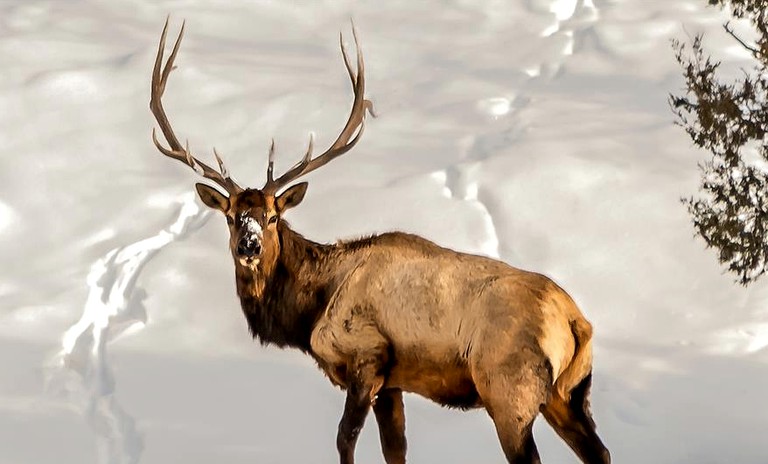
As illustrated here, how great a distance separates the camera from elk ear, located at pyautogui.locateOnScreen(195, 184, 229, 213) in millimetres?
9281

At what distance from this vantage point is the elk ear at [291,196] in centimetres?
939

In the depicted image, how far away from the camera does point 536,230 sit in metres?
18.7

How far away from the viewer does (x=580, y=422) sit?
842 centimetres

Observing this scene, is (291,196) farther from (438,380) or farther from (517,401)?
(517,401)

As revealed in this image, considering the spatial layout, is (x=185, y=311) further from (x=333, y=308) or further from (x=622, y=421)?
(x=333, y=308)

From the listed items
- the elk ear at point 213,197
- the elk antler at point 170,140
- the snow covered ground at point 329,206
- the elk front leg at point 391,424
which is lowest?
the snow covered ground at point 329,206

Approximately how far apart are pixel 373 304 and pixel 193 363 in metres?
7.42

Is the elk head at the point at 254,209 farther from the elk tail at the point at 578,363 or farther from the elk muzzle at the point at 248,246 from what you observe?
the elk tail at the point at 578,363

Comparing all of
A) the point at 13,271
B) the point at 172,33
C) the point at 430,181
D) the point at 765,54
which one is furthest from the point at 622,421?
the point at 172,33

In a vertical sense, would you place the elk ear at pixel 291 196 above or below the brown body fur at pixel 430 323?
above

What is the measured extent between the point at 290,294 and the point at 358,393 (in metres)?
1.02

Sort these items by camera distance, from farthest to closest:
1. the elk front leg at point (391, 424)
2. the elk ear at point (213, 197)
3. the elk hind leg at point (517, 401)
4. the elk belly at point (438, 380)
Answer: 1. the elk ear at point (213, 197)
2. the elk front leg at point (391, 424)
3. the elk belly at point (438, 380)
4. the elk hind leg at point (517, 401)

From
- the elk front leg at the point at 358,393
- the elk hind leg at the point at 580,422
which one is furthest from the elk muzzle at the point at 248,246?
the elk hind leg at the point at 580,422

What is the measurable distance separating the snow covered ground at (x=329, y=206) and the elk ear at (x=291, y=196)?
4.35 metres
